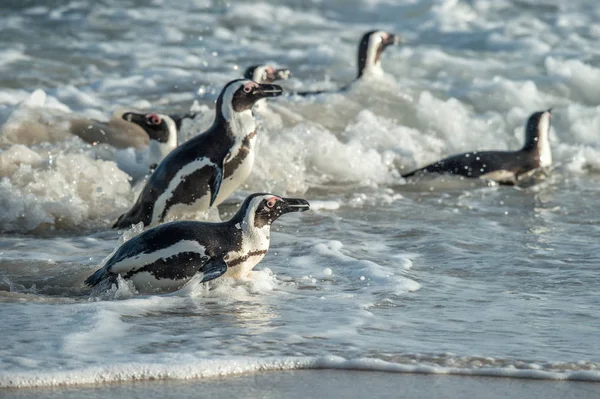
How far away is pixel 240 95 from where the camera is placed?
7.93 metres

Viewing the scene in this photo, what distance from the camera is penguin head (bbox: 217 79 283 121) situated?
7.91 metres

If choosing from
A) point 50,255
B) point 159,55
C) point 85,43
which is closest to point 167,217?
point 50,255

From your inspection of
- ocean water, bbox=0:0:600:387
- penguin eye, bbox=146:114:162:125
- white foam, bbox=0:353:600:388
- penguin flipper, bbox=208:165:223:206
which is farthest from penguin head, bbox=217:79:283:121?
white foam, bbox=0:353:600:388

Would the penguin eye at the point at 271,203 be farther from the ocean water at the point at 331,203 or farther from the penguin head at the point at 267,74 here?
the penguin head at the point at 267,74

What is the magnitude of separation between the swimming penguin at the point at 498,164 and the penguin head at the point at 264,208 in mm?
4171

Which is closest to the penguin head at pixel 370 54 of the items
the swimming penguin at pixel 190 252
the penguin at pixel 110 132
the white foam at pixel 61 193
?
the penguin at pixel 110 132

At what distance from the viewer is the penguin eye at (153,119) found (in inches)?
364

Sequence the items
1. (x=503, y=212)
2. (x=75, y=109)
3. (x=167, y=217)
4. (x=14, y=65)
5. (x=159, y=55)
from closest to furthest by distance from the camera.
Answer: (x=167, y=217), (x=503, y=212), (x=75, y=109), (x=14, y=65), (x=159, y=55)

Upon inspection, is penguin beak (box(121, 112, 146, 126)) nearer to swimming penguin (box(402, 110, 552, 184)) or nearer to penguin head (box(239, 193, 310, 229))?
swimming penguin (box(402, 110, 552, 184))

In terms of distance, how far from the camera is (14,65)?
14.6 m

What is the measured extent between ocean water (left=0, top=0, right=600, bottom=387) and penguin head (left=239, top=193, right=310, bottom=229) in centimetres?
31

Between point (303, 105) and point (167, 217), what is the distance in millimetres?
5001

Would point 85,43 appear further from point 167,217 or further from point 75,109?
point 167,217

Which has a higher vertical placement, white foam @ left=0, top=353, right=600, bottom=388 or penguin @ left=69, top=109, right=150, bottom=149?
penguin @ left=69, top=109, right=150, bottom=149
